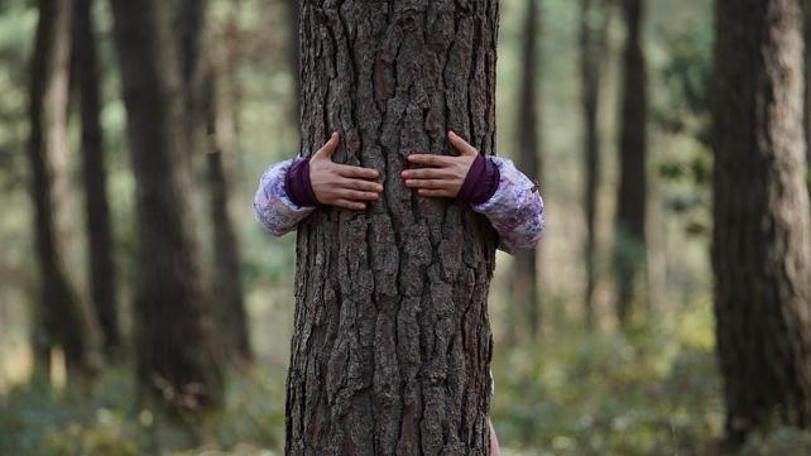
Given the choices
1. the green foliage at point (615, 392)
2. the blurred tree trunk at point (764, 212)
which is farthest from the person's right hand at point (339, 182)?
the blurred tree trunk at point (764, 212)

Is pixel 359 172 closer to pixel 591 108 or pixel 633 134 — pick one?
pixel 633 134

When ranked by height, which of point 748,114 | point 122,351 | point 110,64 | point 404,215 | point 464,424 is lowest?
point 122,351

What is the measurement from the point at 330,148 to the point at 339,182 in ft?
0.44

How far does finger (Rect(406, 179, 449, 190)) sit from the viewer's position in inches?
Answer: 149

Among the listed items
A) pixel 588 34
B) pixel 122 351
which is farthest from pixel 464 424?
pixel 588 34

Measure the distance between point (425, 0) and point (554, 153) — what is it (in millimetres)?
45492

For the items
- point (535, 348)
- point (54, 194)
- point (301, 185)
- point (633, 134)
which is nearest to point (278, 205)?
point (301, 185)

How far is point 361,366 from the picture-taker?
3820 millimetres

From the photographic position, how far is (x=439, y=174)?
380 cm

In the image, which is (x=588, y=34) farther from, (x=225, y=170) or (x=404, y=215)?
(x=404, y=215)

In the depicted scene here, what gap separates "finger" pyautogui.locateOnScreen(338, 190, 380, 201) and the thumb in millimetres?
162

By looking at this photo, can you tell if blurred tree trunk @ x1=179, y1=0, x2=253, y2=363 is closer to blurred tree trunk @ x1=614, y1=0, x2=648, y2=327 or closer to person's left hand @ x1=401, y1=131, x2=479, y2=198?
blurred tree trunk @ x1=614, y1=0, x2=648, y2=327

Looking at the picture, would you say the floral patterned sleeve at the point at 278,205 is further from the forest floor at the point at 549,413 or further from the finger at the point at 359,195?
the forest floor at the point at 549,413

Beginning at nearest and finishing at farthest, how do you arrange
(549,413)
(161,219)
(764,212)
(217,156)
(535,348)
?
(764,212) → (549,413) → (161,219) → (535,348) → (217,156)
